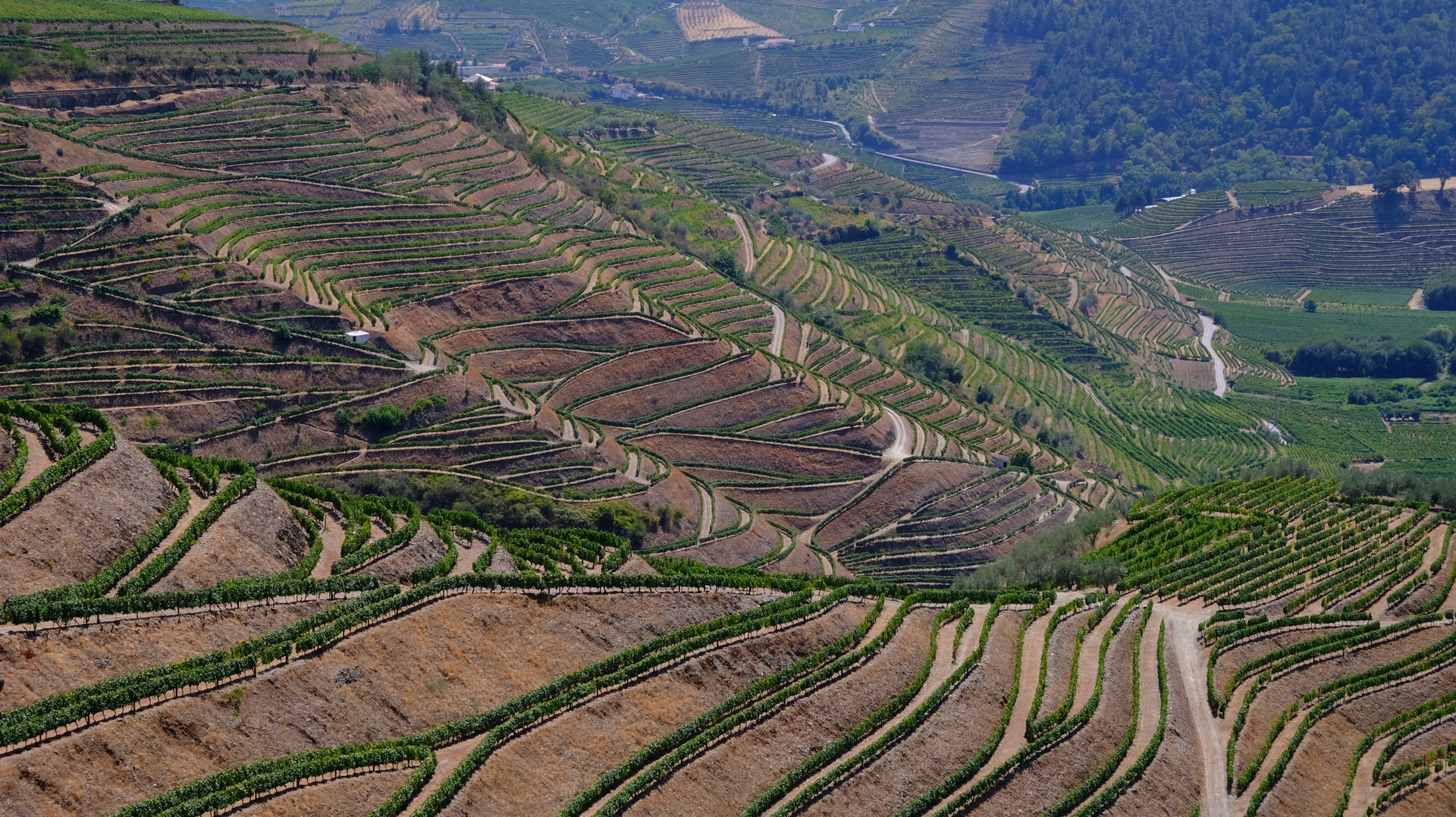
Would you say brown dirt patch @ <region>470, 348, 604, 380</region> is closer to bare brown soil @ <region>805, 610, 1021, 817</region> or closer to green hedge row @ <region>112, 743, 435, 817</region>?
bare brown soil @ <region>805, 610, 1021, 817</region>

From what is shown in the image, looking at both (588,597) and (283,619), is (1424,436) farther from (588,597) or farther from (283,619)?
(283,619)

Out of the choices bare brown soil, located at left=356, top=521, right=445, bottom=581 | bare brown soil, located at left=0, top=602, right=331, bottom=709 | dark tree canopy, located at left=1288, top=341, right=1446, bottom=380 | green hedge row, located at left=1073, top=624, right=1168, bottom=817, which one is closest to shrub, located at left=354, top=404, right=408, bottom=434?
bare brown soil, located at left=356, top=521, right=445, bottom=581

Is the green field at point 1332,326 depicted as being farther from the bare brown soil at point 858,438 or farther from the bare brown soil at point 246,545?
the bare brown soil at point 246,545

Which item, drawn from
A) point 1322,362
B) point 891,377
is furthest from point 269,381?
point 1322,362

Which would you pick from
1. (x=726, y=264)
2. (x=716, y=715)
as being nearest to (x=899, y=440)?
(x=726, y=264)

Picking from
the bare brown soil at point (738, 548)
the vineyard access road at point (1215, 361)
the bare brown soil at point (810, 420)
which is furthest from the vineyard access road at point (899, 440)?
the vineyard access road at point (1215, 361)
